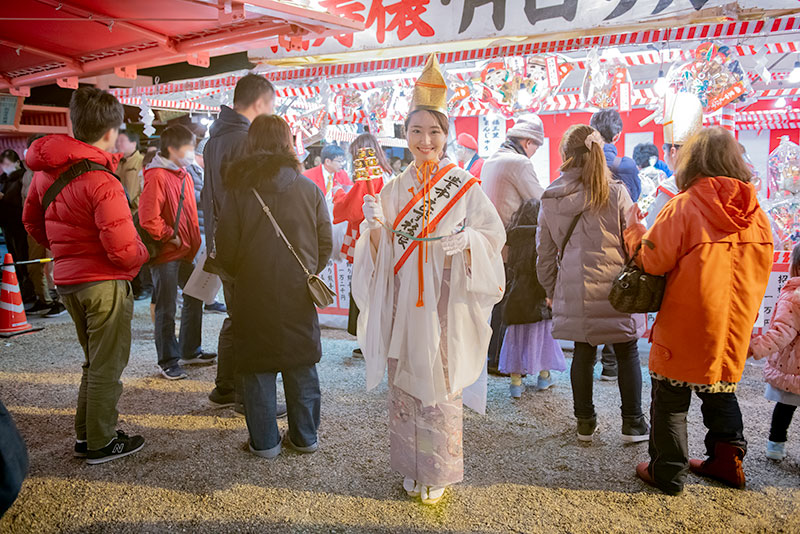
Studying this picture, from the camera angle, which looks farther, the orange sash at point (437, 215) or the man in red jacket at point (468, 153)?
the man in red jacket at point (468, 153)

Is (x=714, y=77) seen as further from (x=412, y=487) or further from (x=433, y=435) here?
(x=412, y=487)

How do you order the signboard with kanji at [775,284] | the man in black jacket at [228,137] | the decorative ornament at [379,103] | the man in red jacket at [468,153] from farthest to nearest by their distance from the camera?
the decorative ornament at [379,103] < the man in red jacket at [468,153] < the signboard with kanji at [775,284] < the man in black jacket at [228,137]

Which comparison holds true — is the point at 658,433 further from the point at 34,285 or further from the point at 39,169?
the point at 34,285

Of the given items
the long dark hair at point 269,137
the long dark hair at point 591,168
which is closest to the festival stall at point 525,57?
the long dark hair at point 269,137

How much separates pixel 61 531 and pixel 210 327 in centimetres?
403

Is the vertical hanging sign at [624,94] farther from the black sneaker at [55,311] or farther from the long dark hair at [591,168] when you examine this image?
the black sneaker at [55,311]

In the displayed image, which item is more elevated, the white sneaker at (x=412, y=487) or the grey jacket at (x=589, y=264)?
the grey jacket at (x=589, y=264)

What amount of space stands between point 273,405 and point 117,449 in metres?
0.93

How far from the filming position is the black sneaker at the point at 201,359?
500cm

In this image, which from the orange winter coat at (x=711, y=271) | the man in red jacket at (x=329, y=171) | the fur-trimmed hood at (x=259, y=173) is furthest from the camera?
the man in red jacket at (x=329, y=171)

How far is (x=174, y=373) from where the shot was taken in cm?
467

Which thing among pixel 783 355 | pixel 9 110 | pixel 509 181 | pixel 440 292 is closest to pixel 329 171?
pixel 509 181

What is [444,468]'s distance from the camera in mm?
2674

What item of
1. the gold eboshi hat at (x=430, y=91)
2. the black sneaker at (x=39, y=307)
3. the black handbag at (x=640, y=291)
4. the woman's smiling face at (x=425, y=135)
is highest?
the gold eboshi hat at (x=430, y=91)
